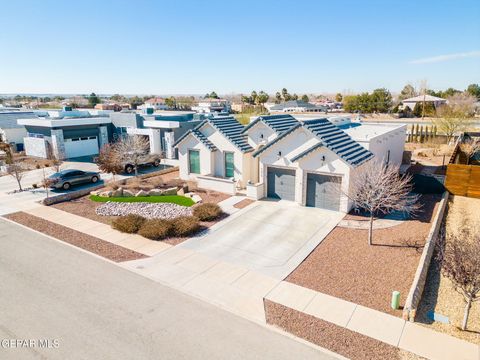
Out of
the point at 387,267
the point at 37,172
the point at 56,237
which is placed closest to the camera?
the point at 387,267

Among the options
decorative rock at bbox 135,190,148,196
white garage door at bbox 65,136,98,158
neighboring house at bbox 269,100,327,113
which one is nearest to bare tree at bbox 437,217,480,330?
decorative rock at bbox 135,190,148,196

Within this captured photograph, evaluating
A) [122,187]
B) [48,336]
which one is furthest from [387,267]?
[122,187]

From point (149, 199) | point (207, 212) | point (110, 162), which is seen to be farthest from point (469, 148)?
point (110, 162)

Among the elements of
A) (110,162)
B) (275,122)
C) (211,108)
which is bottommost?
(110,162)

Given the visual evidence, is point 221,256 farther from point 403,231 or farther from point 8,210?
point 8,210

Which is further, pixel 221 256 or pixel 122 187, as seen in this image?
pixel 122 187

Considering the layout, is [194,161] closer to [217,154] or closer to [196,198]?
[217,154]

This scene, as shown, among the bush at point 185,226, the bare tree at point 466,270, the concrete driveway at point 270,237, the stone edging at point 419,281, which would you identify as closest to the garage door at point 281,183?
the concrete driveway at point 270,237

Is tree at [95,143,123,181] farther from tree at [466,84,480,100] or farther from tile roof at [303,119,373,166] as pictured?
tree at [466,84,480,100]
